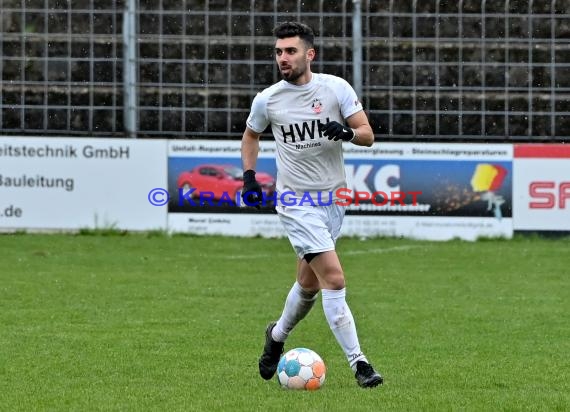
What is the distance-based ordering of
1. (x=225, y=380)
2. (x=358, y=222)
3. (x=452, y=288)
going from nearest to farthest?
(x=225, y=380)
(x=452, y=288)
(x=358, y=222)

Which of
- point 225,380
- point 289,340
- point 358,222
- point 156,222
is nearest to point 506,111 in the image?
point 358,222

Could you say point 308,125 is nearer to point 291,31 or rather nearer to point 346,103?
point 346,103

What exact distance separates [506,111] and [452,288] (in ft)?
26.5

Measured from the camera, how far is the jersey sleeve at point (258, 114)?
832cm

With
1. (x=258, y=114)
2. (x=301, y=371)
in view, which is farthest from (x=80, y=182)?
(x=301, y=371)

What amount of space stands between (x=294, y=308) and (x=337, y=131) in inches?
49.8

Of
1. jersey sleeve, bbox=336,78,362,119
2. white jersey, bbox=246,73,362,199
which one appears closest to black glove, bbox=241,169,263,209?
white jersey, bbox=246,73,362,199

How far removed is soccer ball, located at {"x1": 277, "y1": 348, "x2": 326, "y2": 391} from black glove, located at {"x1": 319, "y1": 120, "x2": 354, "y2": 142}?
1283mm

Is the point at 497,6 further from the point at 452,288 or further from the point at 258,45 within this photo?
the point at 452,288

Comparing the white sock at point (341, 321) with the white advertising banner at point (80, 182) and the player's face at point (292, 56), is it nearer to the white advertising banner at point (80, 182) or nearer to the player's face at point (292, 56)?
the player's face at point (292, 56)

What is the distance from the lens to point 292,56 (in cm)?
807

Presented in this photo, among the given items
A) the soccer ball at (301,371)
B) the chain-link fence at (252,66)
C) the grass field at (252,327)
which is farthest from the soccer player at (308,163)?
the chain-link fence at (252,66)

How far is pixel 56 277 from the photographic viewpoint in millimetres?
15406

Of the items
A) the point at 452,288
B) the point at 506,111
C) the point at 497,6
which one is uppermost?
the point at 497,6
